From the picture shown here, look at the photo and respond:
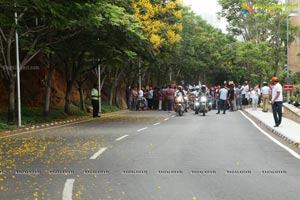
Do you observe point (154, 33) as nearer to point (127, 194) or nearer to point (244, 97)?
point (244, 97)

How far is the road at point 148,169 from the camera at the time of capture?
741 centimetres

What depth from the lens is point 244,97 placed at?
4184 centimetres

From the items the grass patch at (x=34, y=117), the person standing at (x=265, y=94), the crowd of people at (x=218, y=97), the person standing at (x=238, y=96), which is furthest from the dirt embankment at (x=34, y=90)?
the person standing at (x=265, y=94)

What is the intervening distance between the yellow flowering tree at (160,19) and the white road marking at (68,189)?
2242 cm

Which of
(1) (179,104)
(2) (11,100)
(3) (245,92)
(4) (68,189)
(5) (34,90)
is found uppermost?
(5) (34,90)

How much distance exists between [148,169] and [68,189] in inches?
85.9

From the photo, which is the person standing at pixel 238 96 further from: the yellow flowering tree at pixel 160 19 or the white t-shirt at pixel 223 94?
the yellow flowering tree at pixel 160 19

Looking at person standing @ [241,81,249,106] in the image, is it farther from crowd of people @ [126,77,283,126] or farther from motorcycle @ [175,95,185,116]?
motorcycle @ [175,95,185,116]

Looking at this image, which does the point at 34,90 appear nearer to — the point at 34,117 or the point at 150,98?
the point at 34,117

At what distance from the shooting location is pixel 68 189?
768 centimetres

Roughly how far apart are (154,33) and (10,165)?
25507 millimetres

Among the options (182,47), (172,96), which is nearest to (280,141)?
(172,96)

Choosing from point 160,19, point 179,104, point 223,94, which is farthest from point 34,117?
point 160,19

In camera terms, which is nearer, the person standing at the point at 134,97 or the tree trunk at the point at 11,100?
the tree trunk at the point at 11,100
